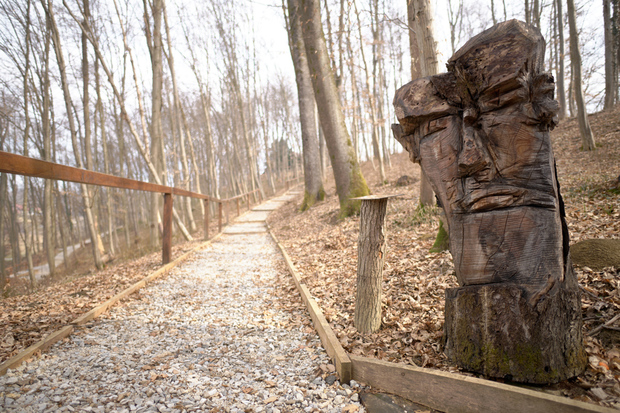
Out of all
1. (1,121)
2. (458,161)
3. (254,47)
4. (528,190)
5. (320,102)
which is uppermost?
(254,47)

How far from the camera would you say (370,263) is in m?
2.80

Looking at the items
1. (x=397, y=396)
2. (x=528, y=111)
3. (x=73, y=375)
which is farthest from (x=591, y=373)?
(x=73, y=375)

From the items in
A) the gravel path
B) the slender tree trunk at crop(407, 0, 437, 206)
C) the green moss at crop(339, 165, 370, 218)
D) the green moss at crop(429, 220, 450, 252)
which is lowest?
the gravel path

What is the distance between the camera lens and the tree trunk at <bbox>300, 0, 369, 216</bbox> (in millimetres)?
8531

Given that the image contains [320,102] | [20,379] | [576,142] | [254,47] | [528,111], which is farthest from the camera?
[254,47]

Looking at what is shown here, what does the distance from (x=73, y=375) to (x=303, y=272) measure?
123 inches

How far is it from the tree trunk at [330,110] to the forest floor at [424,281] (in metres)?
1.07

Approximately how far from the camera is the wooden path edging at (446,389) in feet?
5.34

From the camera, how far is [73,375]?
2418 mm

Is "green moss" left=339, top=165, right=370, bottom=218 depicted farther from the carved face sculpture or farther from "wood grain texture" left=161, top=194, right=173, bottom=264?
the carved face sculpture

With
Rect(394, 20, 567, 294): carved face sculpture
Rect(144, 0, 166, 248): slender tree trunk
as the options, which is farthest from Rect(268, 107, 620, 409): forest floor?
Rect(144, 0, 166, 248): slender tree trunk

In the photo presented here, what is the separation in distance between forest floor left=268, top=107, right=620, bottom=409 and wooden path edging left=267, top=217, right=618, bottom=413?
22cm

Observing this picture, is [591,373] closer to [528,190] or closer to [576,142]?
[528,190]

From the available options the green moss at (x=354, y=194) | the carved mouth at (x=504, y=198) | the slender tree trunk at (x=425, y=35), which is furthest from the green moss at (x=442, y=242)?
the green moss at (x=354, y=194)
